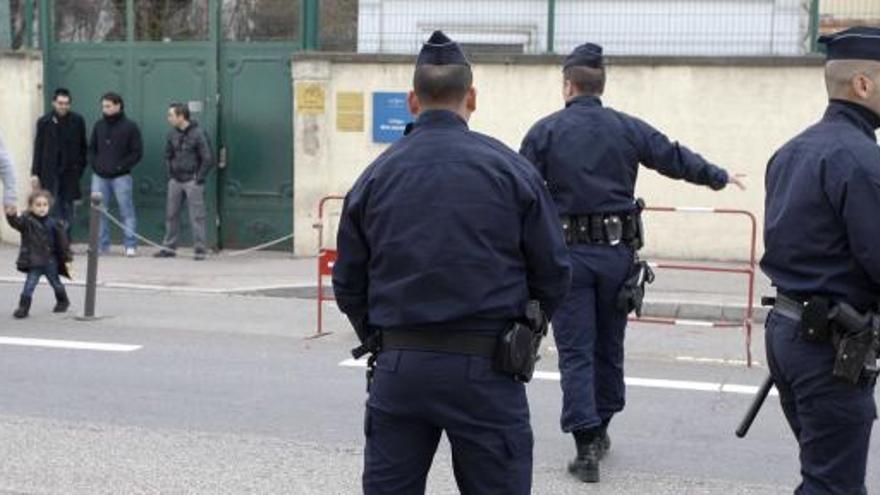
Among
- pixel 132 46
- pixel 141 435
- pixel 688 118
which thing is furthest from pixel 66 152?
pixel 141 435

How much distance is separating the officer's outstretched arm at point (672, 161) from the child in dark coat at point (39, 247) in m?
6.46

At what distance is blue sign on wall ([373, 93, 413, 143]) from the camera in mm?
14484

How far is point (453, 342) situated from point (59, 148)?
12.4 meters

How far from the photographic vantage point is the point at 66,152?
15242 mm

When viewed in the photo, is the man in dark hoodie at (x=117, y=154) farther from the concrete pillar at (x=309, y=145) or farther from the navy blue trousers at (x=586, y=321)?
the navy blue trousers at (x=586, y=321)

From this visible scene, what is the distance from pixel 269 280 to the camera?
43.6 feet

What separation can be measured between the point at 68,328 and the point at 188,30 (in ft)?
20.1

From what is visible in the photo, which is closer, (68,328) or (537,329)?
(537,329)

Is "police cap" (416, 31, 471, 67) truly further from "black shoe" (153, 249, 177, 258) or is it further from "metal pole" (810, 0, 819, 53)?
"black shoe" (153, 249, 177, 258)

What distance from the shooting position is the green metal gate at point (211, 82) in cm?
1526

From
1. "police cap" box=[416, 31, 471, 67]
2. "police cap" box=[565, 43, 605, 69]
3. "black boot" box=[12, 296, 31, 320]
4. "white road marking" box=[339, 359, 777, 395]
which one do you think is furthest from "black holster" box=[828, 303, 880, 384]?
"black boot" box=[12, 296, 31, 320]

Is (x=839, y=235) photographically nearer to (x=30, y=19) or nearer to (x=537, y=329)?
(x=537, y=329)

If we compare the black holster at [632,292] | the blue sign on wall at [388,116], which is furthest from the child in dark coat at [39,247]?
the black holster at [632,292]

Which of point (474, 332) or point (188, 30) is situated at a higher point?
point (188, 30)
